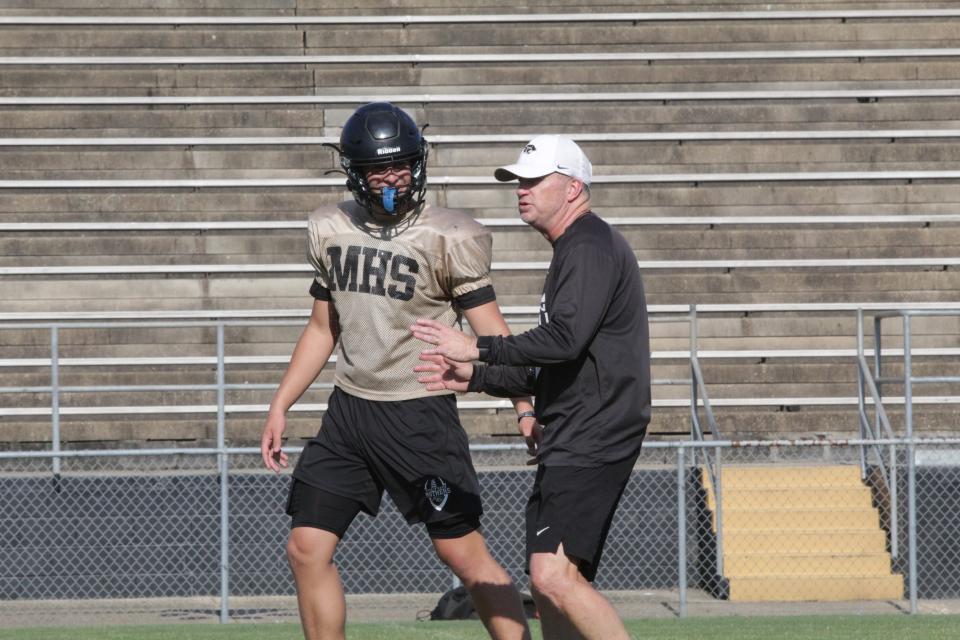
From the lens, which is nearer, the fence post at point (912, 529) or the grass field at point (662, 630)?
the grass field at point (662, 630)

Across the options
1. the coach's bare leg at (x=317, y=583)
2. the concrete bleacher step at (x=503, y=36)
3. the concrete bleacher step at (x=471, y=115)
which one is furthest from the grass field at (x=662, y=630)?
the concrete bleacher step at (x=503, y=36)

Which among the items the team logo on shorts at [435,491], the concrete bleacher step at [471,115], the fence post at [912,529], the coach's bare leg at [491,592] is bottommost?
the fence post at [912,529]

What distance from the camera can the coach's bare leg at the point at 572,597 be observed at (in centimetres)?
382

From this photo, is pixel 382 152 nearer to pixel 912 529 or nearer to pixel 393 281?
pixel 393 281

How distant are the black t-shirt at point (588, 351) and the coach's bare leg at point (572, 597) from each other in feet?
0.93

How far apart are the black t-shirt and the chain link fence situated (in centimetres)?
582

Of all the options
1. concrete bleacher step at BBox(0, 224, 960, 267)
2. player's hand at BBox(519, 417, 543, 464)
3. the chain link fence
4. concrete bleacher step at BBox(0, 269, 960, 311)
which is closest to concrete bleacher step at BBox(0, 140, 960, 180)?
concrete bleacher step at BBox(0, 224, 960, 267)

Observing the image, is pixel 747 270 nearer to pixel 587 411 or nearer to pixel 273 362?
pixel 273 362

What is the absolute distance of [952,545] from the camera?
10078mm

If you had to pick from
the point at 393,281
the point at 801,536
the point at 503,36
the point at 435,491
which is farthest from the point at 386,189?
the point at 503,36

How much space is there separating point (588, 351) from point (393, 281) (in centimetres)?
76

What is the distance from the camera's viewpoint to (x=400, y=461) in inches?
172

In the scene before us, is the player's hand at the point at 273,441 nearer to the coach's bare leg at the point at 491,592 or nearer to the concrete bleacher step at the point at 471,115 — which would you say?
the coach's bare leg at the point at 491,592

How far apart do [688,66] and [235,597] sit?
20.3ft
